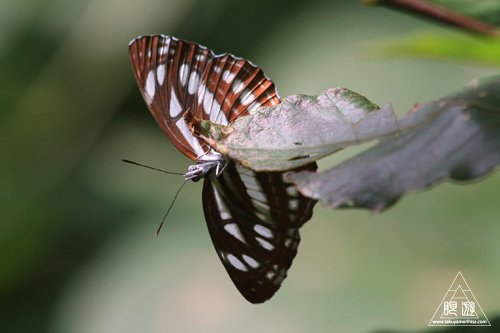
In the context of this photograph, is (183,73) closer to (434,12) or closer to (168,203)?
(434,12)

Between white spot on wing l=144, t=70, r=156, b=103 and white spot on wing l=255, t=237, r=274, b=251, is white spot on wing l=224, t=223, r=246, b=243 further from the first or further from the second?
white spot on wing l=144, t=70, r=156, b=103

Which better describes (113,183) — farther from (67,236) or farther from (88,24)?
(88,24)

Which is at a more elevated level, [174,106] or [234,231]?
[174,106]

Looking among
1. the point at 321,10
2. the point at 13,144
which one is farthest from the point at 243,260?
the point at 13,144

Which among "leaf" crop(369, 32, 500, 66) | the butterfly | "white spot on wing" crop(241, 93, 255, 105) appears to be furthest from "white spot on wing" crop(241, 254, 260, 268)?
"leaf" crop(369, 32, 500, 66)

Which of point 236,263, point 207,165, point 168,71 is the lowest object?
point 236,263

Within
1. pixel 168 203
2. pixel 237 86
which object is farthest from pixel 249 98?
pixel 168 203
